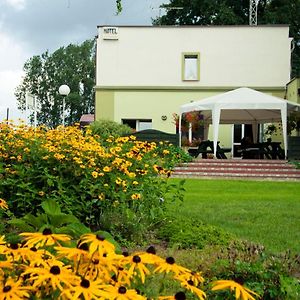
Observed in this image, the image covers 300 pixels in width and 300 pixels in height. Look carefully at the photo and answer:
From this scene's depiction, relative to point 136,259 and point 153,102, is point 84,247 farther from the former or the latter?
point 153,102

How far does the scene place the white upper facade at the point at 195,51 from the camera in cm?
2659

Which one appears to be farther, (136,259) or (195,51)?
(195,51)

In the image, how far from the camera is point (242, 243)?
573 centimetres

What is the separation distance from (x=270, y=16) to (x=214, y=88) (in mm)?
12451

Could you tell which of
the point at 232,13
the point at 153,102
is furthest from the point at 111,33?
the point at 232,13

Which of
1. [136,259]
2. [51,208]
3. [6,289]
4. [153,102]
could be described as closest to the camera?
[6,289]

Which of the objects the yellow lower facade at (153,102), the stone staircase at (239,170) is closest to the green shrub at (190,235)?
the stone staircase at (239,170)

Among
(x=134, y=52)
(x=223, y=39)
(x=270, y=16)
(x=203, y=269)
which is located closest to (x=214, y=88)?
(x=223, y=39)

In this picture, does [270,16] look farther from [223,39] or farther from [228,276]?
[228,276]

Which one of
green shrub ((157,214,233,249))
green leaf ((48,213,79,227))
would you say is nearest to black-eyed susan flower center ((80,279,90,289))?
green leaf ((48,213,79,227))

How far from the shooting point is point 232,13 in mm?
36781

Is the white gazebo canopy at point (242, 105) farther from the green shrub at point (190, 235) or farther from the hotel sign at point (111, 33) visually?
the green shrub at point (190, 235)

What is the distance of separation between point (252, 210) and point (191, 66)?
18614 millimetres

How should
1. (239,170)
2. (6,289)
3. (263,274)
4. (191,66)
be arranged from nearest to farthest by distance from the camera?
(6,289)
(263,274)
(239,170)
(191,66)
